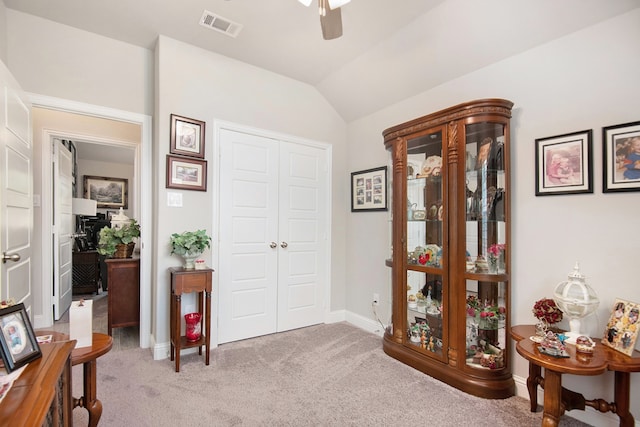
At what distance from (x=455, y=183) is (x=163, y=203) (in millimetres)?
2415

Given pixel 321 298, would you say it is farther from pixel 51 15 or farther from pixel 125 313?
pixel 51 15

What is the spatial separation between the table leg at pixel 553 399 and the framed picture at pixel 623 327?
0.40 m

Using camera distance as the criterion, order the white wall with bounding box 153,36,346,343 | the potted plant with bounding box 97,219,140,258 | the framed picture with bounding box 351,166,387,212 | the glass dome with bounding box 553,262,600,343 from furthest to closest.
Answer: the framed picture with bounding box 351,166,387,212
the potted plant with bounding box 97,219,140,258
the white wall with bounding box 153,36,346,343
the glass dome with bounding box 553,262,600,343

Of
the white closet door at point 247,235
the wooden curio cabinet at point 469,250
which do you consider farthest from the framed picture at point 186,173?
the wooden curio cabinet at point 469,250

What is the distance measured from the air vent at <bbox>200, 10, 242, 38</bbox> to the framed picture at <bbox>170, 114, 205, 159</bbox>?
793 mm

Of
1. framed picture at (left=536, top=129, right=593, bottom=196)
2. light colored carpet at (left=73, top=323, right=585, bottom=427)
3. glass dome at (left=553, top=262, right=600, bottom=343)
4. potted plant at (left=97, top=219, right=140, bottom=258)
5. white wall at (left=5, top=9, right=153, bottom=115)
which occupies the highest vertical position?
white wall at (left=5, top=9, right=153, bottom=115)

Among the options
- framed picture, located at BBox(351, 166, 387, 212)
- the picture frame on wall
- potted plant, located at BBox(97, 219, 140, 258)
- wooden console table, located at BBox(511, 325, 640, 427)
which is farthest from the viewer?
the picture frame on wall

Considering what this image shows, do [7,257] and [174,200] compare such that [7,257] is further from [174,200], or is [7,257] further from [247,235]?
[247,235]

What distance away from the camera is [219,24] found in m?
2.49

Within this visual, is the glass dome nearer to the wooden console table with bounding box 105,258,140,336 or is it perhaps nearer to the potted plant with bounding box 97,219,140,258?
the wooden console table with bounding box 105,258,140,336

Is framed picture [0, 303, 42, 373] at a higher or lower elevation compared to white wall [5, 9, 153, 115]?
lower

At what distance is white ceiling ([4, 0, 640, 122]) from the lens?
2018 millimetres

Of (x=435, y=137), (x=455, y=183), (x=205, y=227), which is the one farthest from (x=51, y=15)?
(x=455, y=183)

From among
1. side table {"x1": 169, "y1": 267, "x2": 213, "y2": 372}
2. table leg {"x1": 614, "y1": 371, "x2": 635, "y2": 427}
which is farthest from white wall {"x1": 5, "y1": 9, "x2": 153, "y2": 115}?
table leg {"x1": 614, "y1": 371, "x2": 635, "y2": 427}
